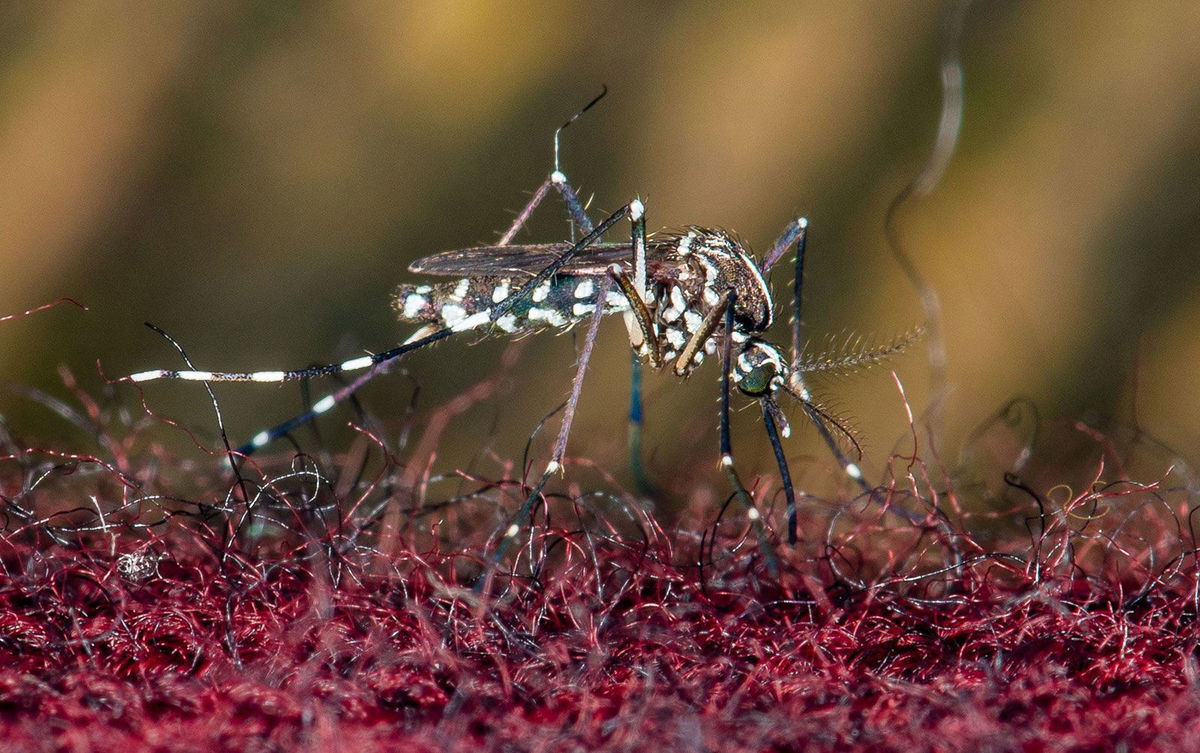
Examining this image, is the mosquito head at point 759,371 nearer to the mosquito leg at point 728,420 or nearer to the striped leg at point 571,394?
the mosquito leg at point 728,420

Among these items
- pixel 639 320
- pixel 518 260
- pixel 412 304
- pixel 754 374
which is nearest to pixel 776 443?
pixel 754 374

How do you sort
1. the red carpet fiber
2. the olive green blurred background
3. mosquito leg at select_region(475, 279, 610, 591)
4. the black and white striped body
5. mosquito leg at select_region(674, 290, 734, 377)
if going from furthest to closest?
the olive green blurred background
the black and white striped body
mosquito leg at select_region(674, 290, 734, 377)
mosquito leg at select_region(475, 279, 610, 591)
the red carpet fiber

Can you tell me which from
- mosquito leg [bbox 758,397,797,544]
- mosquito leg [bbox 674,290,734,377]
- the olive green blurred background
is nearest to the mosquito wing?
mosquito leg [bbox 674,290,734,377]

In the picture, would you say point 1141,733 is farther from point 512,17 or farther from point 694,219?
point 512,17

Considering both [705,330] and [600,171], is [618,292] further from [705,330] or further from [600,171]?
[600,171]

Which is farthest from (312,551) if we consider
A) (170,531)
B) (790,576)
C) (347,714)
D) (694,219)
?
(694,219)

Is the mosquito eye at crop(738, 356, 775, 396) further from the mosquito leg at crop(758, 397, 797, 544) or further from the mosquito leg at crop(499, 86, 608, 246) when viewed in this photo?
the mosquito leg at crop(499, 86, 608, 246)
